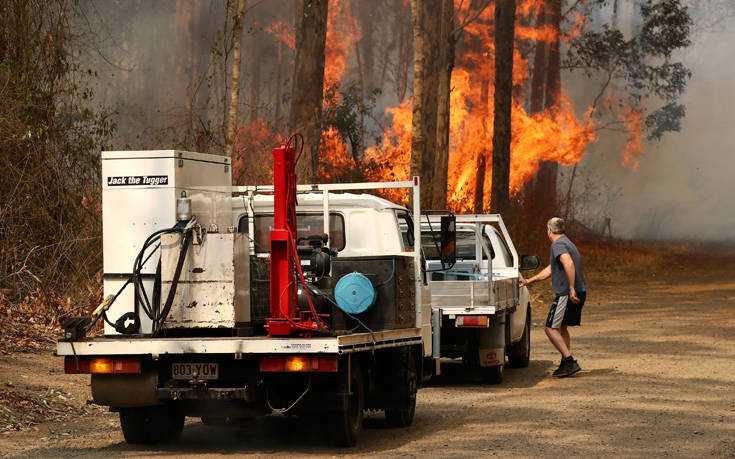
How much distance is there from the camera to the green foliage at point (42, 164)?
642 inches

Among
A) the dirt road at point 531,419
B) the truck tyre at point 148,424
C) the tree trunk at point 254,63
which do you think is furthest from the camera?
the tree trunk at point 254,63

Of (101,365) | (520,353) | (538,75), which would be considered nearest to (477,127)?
(538,75)

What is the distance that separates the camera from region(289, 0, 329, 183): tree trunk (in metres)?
25.5

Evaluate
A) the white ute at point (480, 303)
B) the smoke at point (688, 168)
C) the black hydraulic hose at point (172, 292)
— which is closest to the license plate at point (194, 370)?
the black hydraulic hose at point (172, 292)

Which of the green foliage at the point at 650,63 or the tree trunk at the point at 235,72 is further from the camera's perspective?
the green foliage at the point at 650,63

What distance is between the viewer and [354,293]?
9.55 m

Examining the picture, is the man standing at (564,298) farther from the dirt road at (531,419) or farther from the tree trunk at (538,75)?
the tree trunk at (538,75)

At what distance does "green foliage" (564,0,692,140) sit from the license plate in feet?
158

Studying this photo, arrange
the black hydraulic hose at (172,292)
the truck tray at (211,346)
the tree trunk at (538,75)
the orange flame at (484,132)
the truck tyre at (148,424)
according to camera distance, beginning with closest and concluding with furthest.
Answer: the truck tray at (211,346), the black hydraulic hose at (172,292), the truck tyre at (148,424), the orange flame at (484,132), the tree trunk at (538,75)

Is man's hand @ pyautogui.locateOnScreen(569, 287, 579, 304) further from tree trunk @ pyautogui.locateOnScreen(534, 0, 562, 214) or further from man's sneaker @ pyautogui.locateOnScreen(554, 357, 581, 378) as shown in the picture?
tree trunk @ pyautogui.locateOnScreen(534, 0, 562, 214)

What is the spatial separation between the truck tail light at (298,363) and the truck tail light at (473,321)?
4591mm

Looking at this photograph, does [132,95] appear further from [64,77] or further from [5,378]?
[5,378]

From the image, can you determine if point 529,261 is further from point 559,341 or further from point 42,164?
point 42,164

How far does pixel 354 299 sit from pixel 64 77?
384 inches
